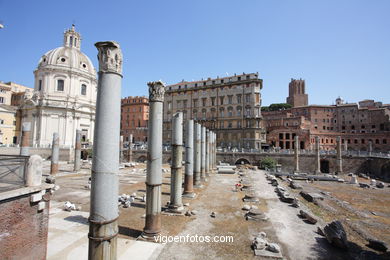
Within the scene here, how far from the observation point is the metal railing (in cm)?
512

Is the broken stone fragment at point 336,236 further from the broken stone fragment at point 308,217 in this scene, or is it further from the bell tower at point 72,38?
the bell tower at point 72,38

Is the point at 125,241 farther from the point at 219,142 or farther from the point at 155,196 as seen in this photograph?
the point at 219,142

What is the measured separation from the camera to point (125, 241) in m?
6.84

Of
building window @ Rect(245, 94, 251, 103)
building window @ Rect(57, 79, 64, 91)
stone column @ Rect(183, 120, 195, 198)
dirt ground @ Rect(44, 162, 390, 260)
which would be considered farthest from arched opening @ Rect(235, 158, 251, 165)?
building window @ Rect(57, 79, 64, 91)

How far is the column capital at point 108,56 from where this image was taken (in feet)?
14.3

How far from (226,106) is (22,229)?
45.5m

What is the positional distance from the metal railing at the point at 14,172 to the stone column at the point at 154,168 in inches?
134

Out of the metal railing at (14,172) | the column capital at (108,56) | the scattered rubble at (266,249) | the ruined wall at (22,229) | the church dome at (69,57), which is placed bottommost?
the scattered rubble at (266,249)

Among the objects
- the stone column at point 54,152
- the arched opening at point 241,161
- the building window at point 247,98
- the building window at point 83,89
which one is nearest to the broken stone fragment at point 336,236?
the stone column at point 54,152

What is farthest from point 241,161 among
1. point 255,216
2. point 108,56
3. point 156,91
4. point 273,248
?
point 108,56

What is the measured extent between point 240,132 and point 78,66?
37.8 meters

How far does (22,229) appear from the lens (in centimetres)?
511

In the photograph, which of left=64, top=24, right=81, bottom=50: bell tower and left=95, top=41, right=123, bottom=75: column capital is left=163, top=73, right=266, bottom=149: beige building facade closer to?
left=64, top=24, right=81, bottom=50: bell tower

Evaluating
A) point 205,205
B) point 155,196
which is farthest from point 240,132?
point 155,196
